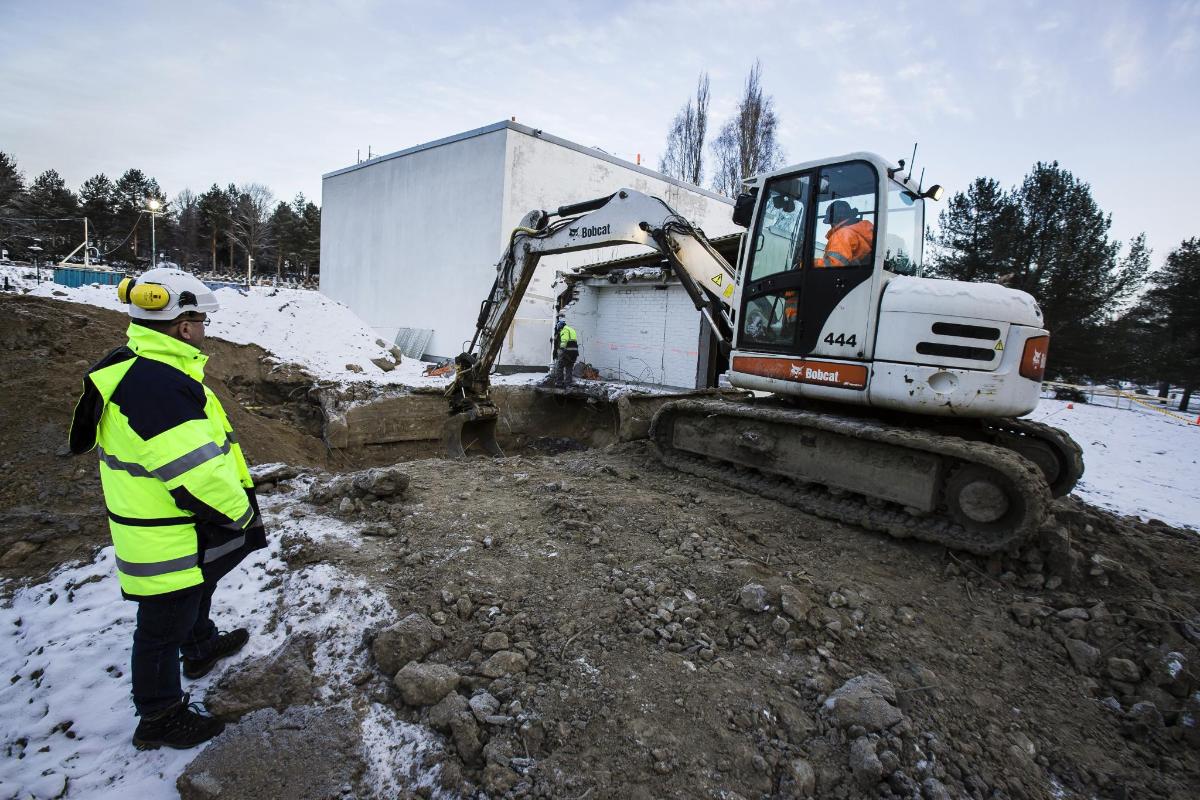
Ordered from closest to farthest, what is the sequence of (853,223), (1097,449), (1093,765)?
(1093,765) → (853,223) → (1097,449)

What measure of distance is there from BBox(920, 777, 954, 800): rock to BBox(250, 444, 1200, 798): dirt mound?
2 centimetres

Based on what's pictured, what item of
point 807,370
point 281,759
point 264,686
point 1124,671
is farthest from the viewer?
point 807,370

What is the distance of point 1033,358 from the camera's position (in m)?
4.09

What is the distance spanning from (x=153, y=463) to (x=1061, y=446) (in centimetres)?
569

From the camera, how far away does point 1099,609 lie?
3.34 metres

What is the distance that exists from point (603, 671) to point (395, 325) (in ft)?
58.0

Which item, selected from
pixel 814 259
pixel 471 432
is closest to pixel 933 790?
pixel 814 259

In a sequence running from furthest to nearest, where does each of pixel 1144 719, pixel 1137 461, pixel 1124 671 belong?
1. pixel 1137 461
2. pixel 1124 671
3. pixel 1144 719

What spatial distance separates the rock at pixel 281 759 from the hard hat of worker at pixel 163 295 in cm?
170

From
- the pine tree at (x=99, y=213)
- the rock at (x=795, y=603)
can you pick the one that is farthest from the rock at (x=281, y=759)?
the pine tree at (x=99, y=213)

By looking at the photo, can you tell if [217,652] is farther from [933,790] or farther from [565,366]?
A: [565,366]

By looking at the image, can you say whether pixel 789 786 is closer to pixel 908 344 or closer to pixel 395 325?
pixel 908 344

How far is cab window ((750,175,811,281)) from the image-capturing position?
15.9ft

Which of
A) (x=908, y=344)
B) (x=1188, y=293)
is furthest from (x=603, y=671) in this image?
(x=1188, y=293)
